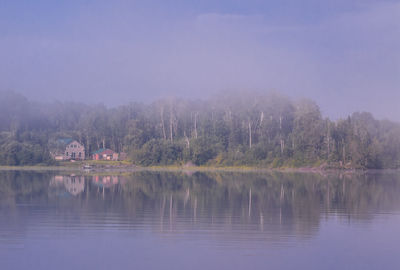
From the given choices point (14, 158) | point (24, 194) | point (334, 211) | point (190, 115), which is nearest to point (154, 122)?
point (190, 115)

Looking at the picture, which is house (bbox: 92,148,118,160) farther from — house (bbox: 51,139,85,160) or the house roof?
house (bbox: 51,139,85,160)

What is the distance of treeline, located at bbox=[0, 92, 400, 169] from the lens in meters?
Result: 88.2

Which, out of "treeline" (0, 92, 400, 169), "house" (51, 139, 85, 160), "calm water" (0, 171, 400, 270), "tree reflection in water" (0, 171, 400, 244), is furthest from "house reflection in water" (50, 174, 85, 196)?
"house" (51, 139, 85, 160)

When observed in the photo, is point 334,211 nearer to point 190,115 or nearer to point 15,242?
point 15,242

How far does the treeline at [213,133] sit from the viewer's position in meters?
88.2

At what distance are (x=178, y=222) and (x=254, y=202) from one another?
9375 mm

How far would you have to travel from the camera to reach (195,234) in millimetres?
17094

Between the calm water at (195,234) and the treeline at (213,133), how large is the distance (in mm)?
59982

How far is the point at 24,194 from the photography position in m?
31.5

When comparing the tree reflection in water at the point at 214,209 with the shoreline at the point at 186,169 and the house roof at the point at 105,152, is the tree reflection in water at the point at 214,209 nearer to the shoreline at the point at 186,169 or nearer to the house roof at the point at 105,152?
the shoreline at the point at 186,169

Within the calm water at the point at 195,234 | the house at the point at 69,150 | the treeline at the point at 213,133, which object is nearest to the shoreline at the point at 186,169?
the treeline at the point at 213,133

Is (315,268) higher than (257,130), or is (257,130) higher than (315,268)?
(257,130)

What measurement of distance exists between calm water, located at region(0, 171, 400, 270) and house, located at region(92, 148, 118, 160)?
75328 mm

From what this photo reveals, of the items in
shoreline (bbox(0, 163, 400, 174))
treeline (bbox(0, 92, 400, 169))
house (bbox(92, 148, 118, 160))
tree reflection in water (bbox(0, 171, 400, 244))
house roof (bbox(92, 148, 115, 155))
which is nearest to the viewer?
tree reflection in water (bbox(0, 171, 400, 244))
